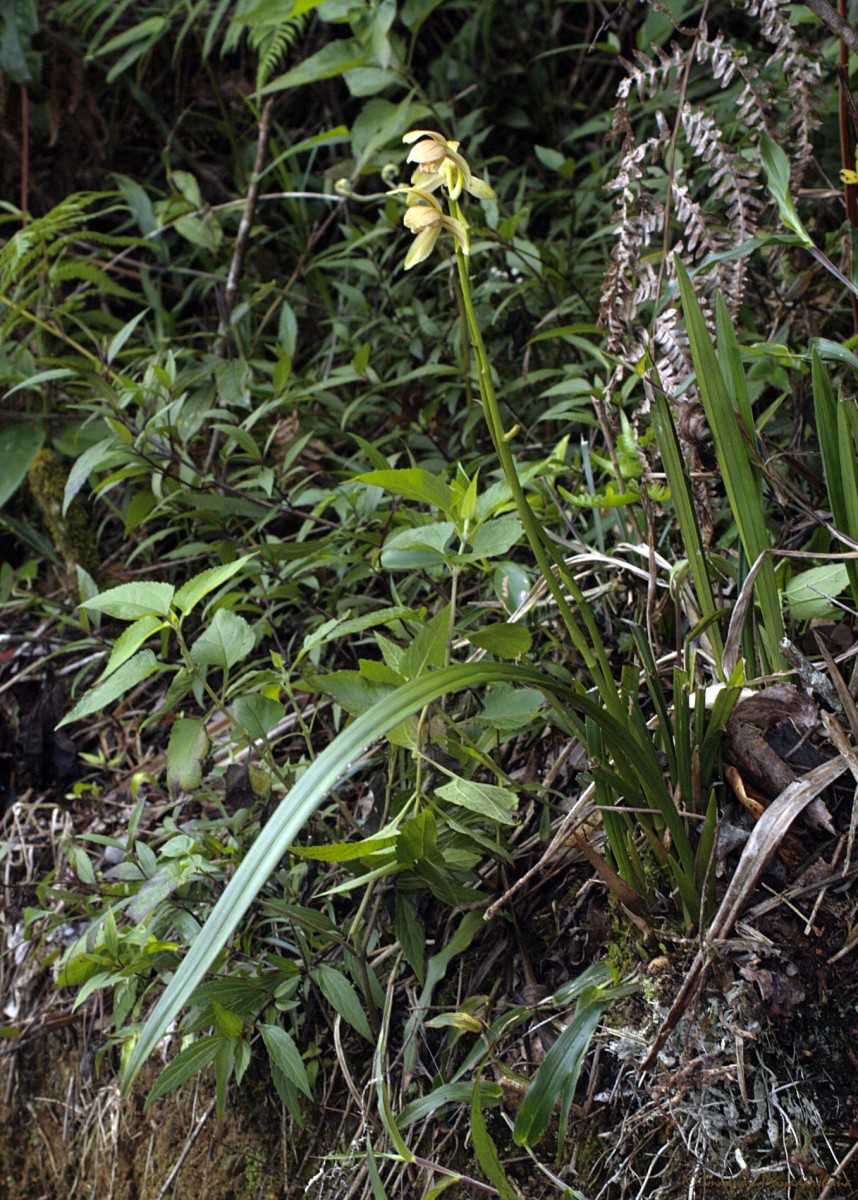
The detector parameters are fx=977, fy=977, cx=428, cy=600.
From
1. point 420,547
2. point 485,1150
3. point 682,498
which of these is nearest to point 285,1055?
point 485,1150

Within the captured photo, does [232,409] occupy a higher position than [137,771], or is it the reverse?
[232,409]

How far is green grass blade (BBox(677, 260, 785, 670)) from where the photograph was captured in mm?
891

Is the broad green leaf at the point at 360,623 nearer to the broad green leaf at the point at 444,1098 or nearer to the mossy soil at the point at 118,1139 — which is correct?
the broad green leaf at the point at 444,1098

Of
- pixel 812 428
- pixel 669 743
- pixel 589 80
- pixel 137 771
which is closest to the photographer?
pixel 669 743

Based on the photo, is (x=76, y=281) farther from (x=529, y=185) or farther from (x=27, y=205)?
(x=529, y=185)

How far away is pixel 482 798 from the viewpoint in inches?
35.0

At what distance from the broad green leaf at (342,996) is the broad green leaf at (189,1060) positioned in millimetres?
114

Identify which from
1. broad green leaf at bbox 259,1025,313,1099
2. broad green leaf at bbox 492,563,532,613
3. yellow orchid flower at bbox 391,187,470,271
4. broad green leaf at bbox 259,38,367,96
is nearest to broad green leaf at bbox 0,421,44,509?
Result: broad green leaf at bbox 259,38,367,96

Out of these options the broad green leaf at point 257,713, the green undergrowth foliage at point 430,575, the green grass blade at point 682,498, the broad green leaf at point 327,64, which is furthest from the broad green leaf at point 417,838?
Result: the broad green leaf at point 327,64

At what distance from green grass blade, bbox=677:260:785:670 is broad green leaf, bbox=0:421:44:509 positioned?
1.35 m

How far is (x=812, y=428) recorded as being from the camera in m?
1.35

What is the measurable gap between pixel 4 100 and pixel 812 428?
2.02m

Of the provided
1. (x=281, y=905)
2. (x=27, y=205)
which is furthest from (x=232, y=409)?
(x=281, y=905)

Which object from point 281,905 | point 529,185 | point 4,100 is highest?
point 4,100
